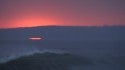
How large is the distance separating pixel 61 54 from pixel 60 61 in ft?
8.44

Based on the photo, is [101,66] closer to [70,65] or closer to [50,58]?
[70,65]

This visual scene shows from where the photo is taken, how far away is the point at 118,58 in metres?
21.0

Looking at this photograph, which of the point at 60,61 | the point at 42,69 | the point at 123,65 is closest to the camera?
the point at 42,69

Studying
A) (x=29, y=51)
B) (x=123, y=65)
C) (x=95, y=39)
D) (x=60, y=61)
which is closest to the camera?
(x=123, y=65)

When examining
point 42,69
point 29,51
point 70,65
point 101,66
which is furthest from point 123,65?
point 29,51

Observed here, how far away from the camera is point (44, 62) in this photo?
63.3 feet

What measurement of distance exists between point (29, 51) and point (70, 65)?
409 centimetres

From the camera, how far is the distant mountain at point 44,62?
712 inches

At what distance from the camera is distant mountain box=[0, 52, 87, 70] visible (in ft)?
59.4

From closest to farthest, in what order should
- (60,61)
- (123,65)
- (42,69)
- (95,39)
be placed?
(42,69), (123,65), (60,61), (95,39)

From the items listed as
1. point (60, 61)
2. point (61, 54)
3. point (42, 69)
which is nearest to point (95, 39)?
point (61, 54)

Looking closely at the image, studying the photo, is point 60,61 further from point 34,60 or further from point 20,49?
point 20,49

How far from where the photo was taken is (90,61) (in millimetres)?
20312

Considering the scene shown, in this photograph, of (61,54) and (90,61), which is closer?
(90,61)
